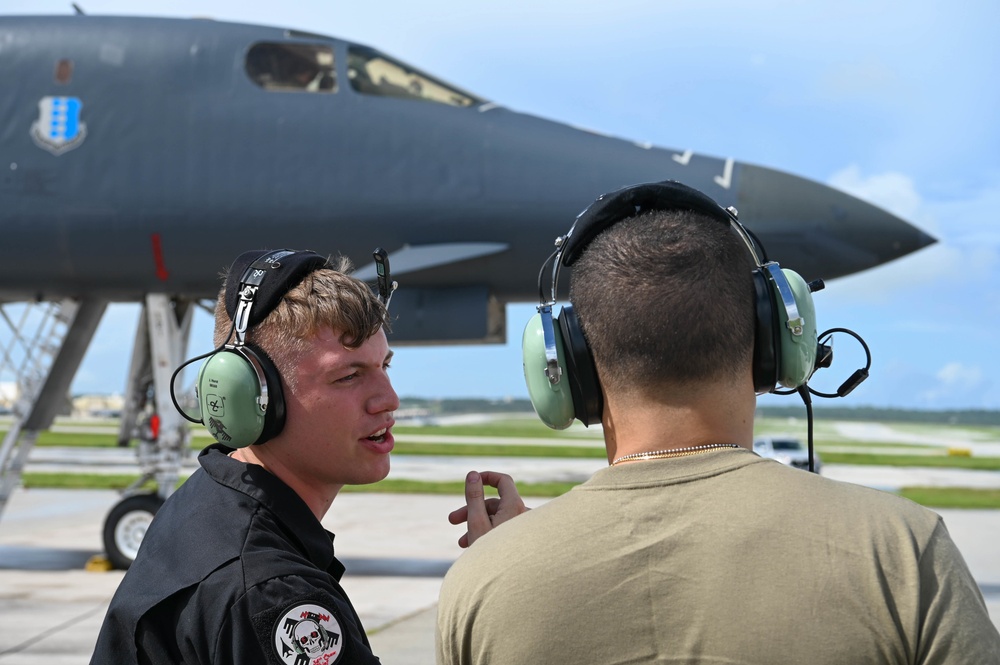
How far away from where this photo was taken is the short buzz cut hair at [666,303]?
1707mm

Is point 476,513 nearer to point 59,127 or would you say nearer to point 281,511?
point 281,511

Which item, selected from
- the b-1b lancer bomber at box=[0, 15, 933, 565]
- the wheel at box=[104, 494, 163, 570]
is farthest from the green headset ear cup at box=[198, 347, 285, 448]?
the wheel at box=[104, 494, 163, 570]

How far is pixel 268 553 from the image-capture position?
216 centimetres

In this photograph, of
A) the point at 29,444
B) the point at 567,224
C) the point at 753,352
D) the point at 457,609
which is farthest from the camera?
the point at 29,444

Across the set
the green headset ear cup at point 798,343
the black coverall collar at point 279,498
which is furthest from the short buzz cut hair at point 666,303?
the black coverall collar at point 279,498

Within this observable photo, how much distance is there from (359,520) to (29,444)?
5.82 m

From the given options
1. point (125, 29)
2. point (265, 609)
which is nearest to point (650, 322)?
point (265, 609)

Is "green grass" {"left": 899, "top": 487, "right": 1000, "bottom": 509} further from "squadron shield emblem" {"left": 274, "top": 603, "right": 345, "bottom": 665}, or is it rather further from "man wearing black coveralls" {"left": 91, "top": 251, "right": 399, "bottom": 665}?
"squadron shield emblem" {"left": 274, "top": 603, "right": 345, "bottom": 665}

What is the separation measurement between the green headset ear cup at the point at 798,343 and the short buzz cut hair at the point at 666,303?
135 millimetres

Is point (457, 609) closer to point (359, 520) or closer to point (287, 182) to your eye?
point (287, 182)

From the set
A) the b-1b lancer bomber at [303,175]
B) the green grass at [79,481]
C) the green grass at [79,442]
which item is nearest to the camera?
the b-1b lancer bomber at [303,175]

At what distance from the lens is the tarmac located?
7.23 m

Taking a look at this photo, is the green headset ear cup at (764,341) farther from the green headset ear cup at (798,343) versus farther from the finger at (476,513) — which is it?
the finger at (476,513)

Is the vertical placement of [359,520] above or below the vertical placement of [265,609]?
below
